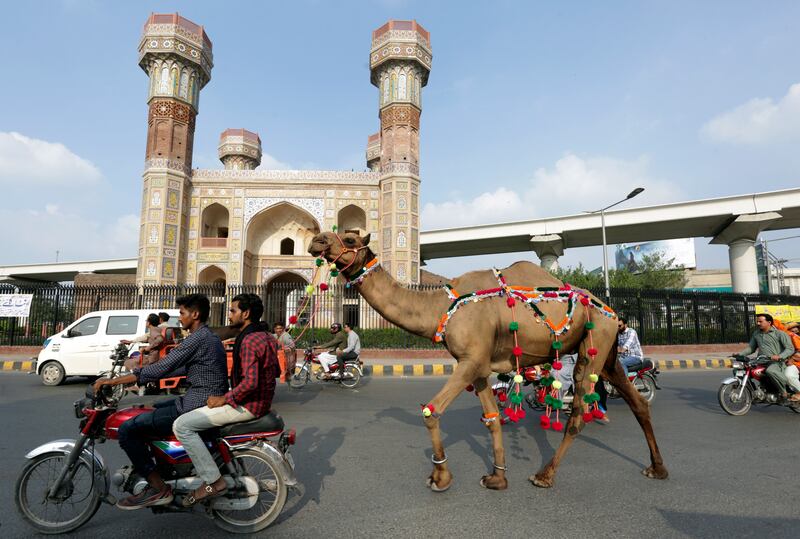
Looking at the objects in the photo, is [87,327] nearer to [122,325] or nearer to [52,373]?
[122,325]

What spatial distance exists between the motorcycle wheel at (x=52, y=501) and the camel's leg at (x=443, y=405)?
2258mm

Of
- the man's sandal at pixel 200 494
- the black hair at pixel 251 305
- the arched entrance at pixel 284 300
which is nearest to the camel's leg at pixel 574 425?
the man's sandal at pixel 200 494

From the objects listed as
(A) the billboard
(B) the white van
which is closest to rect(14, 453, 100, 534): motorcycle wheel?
(B) the white van

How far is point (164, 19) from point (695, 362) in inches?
1197

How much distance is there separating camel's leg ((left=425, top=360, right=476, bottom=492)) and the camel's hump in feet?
2.36

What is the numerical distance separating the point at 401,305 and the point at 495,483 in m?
1.59

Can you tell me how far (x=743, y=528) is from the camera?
3.00 meters

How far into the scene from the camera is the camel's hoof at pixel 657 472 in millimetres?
3953

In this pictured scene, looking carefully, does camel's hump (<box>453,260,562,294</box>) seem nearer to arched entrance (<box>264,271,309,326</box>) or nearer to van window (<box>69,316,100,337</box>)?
arched entrance (<box>264,271,309,326</box>)

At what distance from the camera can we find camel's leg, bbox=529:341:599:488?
376 cm

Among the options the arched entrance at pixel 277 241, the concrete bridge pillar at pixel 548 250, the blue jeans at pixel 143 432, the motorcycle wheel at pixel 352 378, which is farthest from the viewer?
the concrete bridge pillar at pixel 548 250

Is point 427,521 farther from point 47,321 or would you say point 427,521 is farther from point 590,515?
point 47,321

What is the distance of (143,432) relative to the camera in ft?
9.38

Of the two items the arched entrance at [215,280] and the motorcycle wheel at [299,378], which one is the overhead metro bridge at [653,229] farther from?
the motorcycle wheel at [299,378]
